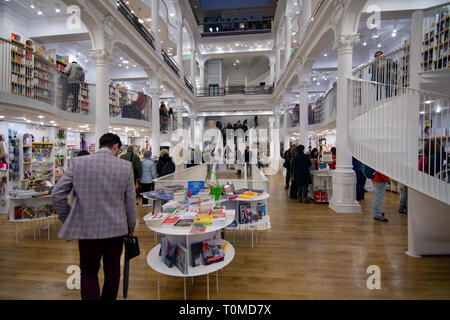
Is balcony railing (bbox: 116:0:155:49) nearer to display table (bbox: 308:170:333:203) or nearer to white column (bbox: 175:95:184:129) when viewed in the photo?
white column (bbox: 175:95:184:129)

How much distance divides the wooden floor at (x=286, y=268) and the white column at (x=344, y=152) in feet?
2.84

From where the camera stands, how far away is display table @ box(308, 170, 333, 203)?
594 cm

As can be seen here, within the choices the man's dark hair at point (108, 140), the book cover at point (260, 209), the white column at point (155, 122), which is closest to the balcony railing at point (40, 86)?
the white column at point (155, 122)

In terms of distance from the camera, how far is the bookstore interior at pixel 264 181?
90.4 inches

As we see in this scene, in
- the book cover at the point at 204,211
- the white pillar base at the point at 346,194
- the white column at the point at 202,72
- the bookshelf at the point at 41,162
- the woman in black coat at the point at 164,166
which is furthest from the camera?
the white column at the point at 202,72

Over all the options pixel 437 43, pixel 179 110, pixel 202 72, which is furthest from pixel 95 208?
pixel 202 72

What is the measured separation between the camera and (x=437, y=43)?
5.56m

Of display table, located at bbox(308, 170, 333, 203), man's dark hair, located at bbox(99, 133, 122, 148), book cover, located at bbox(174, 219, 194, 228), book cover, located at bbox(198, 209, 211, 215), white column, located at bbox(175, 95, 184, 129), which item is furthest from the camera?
white column, located at bbox(175, 95, 184, 129)

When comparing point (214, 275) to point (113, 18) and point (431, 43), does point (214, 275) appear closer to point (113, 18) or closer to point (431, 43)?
point (113, 18)

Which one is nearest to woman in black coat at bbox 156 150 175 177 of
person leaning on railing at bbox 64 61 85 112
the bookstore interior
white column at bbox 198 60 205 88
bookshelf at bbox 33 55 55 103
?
the bookstore interior

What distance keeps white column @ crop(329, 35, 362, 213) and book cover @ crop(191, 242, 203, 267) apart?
13.8ft

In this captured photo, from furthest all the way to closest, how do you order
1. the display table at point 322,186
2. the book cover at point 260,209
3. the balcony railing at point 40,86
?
1. the display table at point 322,186
2. the balcony railing at point 40,86
3. the book cover at point 260,209

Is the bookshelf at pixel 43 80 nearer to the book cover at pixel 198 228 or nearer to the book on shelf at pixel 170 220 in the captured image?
the book on shelf at pixel 170 220
